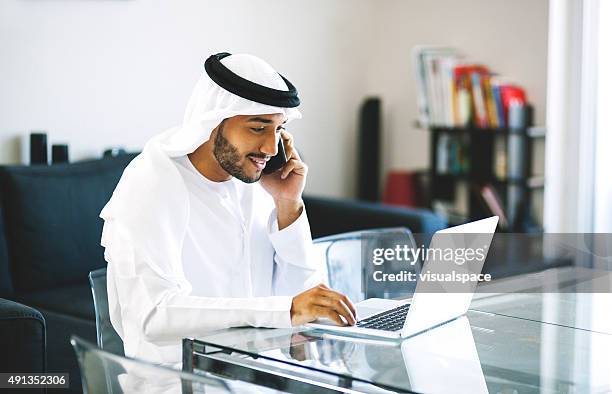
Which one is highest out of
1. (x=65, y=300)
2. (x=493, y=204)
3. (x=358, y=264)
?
(x=358, y=264)

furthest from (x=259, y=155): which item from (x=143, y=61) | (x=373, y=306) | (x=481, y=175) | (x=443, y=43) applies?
(x=443, y=43)

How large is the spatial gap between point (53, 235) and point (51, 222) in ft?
0.17

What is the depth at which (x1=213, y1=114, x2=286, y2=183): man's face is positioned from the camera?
2330 millimetres

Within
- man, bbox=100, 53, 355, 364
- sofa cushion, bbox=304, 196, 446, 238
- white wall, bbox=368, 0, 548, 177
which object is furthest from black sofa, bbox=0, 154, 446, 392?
white wall, bbox=368, 0, 548, 177

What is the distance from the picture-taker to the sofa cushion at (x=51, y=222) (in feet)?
12.1

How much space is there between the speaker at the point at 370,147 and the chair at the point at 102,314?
3609mm

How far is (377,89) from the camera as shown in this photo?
232 inches

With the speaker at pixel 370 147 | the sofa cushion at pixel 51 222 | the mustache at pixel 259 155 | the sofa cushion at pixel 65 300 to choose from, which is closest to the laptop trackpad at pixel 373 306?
the mustache at pixel 259 155

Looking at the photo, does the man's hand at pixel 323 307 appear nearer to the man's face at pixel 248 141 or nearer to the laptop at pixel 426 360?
the laptop at pixel 426 360

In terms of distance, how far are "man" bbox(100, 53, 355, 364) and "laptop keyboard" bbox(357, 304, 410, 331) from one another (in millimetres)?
78

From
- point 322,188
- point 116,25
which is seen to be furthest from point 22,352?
point 322,188

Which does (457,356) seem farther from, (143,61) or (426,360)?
(143,61)

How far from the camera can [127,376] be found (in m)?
1.56

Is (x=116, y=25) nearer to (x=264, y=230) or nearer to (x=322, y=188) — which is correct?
(x=322, y=188)
